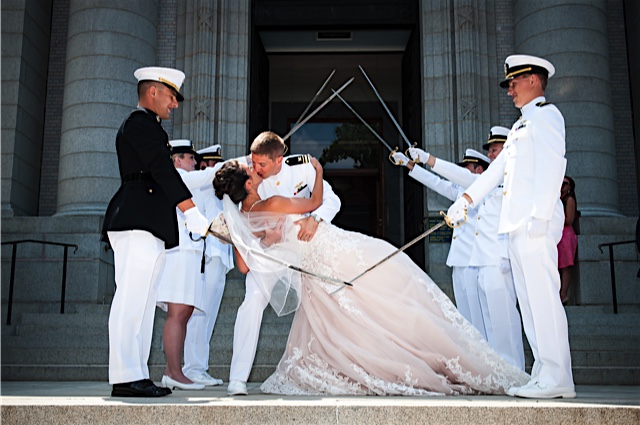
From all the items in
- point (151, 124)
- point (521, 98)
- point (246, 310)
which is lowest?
point (246, 310)

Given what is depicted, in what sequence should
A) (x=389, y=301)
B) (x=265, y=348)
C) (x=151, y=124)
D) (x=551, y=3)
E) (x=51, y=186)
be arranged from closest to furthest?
(x=151, y=124) < (x=389, y=301) < (x=265, y=348) < (x=551, y=3) < (x=51, y=186)

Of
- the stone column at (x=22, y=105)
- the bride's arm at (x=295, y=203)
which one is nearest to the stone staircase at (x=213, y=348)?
the bride's arm at (x=295, y=203)

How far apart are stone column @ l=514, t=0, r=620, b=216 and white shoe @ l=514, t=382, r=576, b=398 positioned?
7.18 metres

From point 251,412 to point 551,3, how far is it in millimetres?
10628

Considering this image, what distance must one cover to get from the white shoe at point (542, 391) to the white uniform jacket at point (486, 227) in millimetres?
2689

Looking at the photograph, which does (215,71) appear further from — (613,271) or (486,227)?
(613,271)

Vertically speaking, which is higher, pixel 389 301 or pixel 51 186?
pixel 51 186

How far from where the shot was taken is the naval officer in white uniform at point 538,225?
211 inches

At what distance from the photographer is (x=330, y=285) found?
5.76m

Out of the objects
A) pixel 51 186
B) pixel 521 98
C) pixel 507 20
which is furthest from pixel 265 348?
pixel 507 20

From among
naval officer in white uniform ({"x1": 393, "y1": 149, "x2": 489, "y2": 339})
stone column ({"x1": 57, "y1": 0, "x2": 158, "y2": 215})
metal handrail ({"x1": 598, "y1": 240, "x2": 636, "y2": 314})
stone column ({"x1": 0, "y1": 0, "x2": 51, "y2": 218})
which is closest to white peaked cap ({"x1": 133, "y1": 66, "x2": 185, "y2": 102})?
naval officer in white uniform ({"x1": 393, "y1": 149, "x2": 489, "y2": 339})

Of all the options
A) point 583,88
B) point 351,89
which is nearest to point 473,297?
point 583,88

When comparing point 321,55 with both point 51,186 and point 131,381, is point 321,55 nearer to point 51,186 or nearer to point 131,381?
point 51,186

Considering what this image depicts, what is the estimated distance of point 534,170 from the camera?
5.62 m
